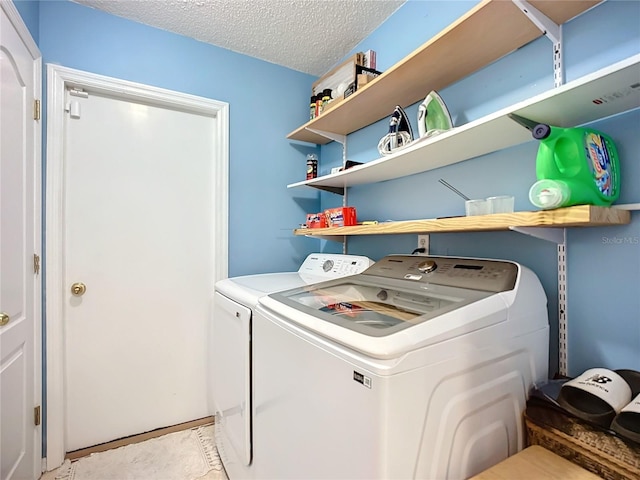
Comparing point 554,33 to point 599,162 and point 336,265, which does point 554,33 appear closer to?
point 599,162

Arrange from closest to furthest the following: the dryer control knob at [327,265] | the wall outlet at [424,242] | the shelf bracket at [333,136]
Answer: the wall outlet at [424,242]
the dryer control knob at [327,265]
the shelf bracket at [333,136]

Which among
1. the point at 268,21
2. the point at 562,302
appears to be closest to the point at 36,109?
the point at 268,21

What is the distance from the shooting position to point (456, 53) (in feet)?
4.16

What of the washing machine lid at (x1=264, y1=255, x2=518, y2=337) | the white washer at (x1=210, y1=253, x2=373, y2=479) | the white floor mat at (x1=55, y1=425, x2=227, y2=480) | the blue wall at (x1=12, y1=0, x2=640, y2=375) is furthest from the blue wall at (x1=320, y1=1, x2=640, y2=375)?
the white floor mat at (x1=55, y1=425, x2=227, y2=480)

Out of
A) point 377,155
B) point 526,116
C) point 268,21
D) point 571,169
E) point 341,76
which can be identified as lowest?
point 571,169

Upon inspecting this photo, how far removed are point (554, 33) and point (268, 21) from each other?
→ 60.0 inches

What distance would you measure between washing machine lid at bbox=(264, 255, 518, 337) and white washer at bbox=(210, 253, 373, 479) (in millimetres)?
227

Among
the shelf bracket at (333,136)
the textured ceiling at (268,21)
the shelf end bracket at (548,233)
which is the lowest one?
the shelf end bracket at (548,233)

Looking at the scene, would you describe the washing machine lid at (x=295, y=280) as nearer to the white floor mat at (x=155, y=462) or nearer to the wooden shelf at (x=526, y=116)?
the wooden shelf at (x=526, y=116)

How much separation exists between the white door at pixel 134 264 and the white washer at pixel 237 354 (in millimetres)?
523

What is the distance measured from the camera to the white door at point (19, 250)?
1.27 meters

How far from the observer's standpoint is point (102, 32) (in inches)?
72.0

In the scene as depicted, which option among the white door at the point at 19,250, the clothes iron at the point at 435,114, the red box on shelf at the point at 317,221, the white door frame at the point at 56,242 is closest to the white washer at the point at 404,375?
the clothes iron at the point at 435,114

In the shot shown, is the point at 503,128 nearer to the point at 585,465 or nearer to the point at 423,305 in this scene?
the point at 423,305
